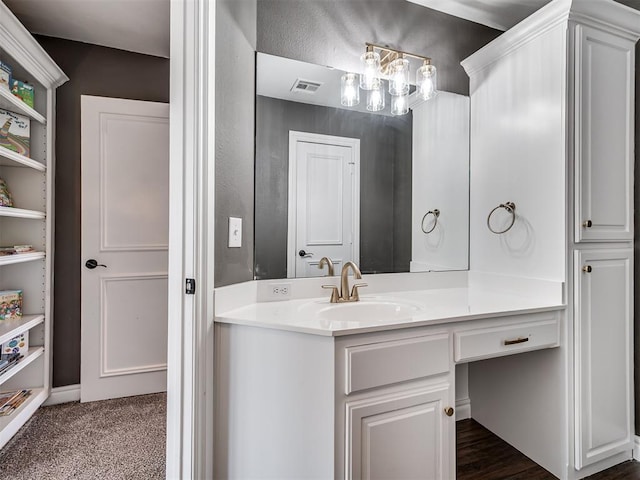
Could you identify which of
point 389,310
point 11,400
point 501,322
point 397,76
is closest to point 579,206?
point 501,322

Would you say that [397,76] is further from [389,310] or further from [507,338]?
[507,338]

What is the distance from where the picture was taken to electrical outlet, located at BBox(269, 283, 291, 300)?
165 cm

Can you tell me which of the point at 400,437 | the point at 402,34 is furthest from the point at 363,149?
the point at 400,437

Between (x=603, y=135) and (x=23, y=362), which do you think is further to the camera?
(x=23, y=362)

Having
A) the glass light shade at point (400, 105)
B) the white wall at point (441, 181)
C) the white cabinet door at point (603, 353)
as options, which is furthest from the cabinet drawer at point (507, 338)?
the glass light shade at point (400, 105)

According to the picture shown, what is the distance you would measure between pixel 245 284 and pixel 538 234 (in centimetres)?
140

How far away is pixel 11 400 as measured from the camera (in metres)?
1.99

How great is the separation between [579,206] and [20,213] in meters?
2.75

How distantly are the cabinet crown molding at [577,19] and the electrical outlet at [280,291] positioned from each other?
1.68 metres

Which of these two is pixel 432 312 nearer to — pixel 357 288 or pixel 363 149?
pixel 357 288

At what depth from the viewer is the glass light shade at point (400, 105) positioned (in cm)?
194

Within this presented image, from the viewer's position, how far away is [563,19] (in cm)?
157

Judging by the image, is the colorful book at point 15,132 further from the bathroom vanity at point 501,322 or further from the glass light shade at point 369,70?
the glass light shade at point 369,70

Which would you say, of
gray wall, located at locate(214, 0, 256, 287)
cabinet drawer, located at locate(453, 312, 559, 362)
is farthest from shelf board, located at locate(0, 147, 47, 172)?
cabinet drawer, located at locate(453, 312, 559, 362)
